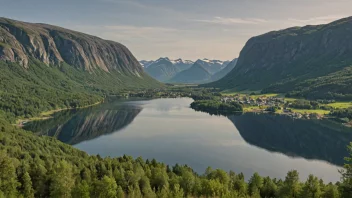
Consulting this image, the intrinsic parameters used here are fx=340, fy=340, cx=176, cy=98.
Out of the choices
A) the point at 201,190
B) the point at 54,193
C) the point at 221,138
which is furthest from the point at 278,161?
the point at 54,193

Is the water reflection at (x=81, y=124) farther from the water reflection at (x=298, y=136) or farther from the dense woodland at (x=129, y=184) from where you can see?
the dense woodland at (x=129, y=184)

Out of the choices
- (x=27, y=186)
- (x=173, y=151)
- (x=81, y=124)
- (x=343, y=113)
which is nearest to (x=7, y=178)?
(x=27, y=186)

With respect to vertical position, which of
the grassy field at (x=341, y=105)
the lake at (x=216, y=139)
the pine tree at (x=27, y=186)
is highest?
the grassy field at (x=341, y=105)

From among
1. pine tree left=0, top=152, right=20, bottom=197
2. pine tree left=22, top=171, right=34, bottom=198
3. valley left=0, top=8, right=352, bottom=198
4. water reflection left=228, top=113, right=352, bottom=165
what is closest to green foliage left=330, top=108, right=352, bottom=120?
valley left=0, top=8, right=352, bottom=198

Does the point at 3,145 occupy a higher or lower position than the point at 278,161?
higher

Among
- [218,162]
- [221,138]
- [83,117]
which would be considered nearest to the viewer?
[218,162]

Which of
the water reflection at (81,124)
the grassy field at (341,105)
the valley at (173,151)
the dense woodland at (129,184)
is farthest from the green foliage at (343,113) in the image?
the dense woodland at (129,184)

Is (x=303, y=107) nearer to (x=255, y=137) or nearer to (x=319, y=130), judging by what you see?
(x=319, y=130)
